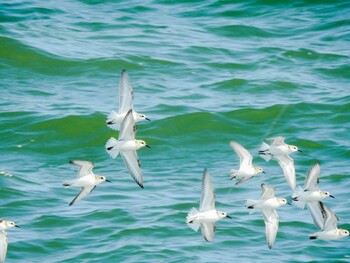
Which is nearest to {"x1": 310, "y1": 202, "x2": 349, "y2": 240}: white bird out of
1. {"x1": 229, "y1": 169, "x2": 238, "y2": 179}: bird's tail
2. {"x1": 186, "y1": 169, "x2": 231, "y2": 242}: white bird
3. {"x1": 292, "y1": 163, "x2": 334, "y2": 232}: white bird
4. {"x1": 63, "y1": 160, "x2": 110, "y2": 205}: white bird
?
{"x1": 292, "y1": 163, "x2": 334, "y2": 232}: white bird

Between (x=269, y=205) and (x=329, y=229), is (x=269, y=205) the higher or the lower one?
the higher one

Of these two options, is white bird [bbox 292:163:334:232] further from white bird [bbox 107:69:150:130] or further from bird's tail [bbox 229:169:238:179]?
white bird [bbox 107:69:150:130]

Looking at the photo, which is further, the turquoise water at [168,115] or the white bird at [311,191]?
the turquoise water at [168,115]

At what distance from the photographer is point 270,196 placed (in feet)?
69.8

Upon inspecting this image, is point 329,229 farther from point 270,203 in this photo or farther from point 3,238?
point 3,238

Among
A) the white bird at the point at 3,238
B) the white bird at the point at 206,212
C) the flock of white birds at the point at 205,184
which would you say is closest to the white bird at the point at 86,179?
the flock of white birds at the point at 205,184

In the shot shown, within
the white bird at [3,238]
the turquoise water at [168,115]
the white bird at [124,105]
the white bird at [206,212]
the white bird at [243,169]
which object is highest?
the white bird at [124,105]

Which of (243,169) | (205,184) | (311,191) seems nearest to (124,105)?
(205,184)

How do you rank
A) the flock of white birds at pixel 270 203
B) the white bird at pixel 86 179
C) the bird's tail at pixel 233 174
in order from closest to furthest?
the flock of white birds at pixel 270 203, the white bird at pixel 86 179, the bird's tail at pixel 233 174

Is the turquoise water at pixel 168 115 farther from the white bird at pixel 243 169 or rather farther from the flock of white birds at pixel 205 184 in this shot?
the white bird at pixel 243 169

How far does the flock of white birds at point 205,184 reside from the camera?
778 inches

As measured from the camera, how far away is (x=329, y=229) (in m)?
20.7

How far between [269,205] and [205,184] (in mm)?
1863

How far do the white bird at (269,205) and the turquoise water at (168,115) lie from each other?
7.64ft
